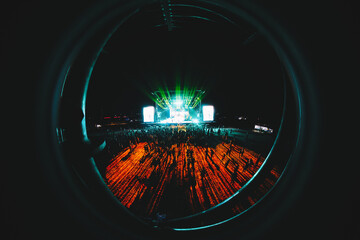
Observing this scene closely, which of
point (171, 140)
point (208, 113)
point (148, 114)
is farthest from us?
point (208, 113)

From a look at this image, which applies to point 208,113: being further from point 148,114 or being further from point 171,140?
point 171,140

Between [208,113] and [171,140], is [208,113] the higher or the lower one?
the higher one

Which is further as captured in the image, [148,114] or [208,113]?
[208,113]

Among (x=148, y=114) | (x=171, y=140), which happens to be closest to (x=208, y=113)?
(x=148, y=114)

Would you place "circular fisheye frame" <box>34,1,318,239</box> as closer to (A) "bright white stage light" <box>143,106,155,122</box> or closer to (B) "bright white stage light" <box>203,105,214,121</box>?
(A) "bright white stage light" <box>143,106,155,122</box>

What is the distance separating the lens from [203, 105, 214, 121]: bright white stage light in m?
12.3

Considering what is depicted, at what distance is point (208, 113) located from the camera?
488 inches

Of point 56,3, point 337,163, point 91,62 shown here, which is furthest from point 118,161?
point 337,163

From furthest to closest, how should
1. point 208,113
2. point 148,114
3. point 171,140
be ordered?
point 208,113 < point 148,114 < point 171,140

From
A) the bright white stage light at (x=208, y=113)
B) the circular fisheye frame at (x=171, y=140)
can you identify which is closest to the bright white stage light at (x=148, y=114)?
the circular fisheye frame at (x=171, y=140)

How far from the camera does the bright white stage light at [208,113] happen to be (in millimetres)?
12328

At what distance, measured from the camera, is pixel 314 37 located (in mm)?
541

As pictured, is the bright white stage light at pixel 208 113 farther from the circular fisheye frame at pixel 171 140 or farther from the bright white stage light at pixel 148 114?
the circular fisheye frame at pixel 171 140

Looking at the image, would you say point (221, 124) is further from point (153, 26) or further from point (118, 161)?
point (153, 26)
